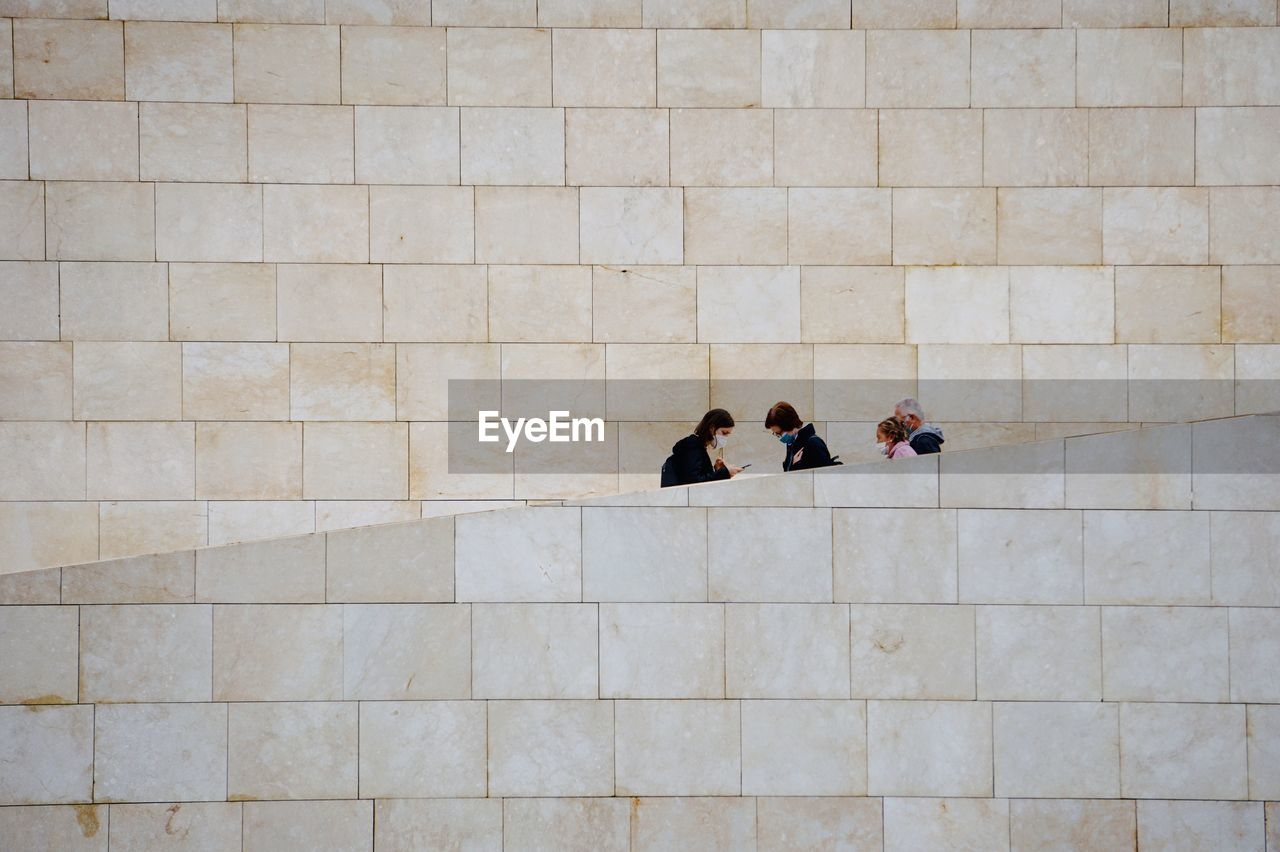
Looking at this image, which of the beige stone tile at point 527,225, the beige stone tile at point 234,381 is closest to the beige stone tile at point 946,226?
the beige stone tile at point 527,225

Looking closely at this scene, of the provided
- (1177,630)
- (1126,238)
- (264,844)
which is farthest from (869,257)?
(264,844)

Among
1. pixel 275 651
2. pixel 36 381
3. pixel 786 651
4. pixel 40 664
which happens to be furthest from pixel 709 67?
pixel 40 664

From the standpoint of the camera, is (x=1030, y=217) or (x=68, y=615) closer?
(x=68, y=615)

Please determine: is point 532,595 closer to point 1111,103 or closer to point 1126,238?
point 1126,238

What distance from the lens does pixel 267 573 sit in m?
6.24

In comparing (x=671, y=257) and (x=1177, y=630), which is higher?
(x=671, y=257)

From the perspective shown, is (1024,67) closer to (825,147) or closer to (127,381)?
(825,147)

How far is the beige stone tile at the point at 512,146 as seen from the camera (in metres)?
6.90

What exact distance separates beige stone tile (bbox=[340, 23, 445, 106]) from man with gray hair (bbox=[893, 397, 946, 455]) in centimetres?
437

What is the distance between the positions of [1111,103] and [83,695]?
29.3 ft

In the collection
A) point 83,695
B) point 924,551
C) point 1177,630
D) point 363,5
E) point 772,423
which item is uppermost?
point 363,5

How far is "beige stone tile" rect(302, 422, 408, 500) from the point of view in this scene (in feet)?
22.5

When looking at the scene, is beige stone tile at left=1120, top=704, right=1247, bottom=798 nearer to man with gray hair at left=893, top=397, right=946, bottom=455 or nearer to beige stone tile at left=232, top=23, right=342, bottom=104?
man with gray hair at left=893, top=397, right=946, bottom=455

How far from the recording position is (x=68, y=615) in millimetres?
6266
